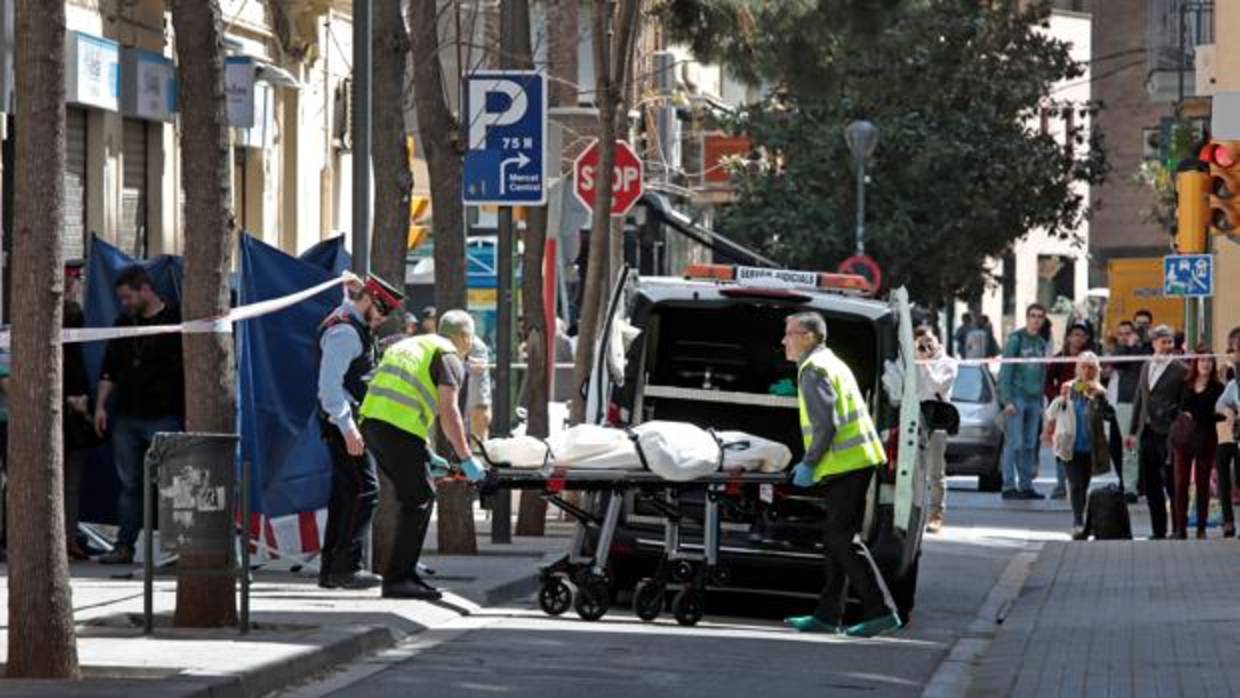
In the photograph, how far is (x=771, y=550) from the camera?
60.2 ft

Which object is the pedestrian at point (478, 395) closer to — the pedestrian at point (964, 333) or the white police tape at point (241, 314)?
the white police tape at point (241, 314)

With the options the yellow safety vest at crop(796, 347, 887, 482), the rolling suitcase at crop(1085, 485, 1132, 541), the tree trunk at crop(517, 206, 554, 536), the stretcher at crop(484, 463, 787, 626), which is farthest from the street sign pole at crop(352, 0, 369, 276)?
the rolling suitcase at crop(1085, 485, 1132, 541)

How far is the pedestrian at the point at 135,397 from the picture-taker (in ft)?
64.6

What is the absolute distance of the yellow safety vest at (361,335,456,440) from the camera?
17.4m

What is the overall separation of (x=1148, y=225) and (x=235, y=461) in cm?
7698

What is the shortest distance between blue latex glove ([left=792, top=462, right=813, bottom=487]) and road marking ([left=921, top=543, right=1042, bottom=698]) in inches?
44.5

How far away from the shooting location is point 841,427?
1736cm

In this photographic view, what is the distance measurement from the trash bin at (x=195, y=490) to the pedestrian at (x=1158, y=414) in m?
13.8

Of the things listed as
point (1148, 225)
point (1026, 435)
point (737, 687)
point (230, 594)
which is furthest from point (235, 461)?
point (1148, 225)

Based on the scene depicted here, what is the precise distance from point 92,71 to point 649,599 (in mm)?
10591

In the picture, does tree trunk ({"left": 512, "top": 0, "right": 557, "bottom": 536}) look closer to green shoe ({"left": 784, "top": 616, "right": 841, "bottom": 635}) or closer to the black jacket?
the black jacket

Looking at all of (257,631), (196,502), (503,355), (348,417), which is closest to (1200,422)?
(503,355)

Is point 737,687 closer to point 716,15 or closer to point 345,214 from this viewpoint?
point 716,15

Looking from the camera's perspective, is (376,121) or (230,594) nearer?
(230,594)
